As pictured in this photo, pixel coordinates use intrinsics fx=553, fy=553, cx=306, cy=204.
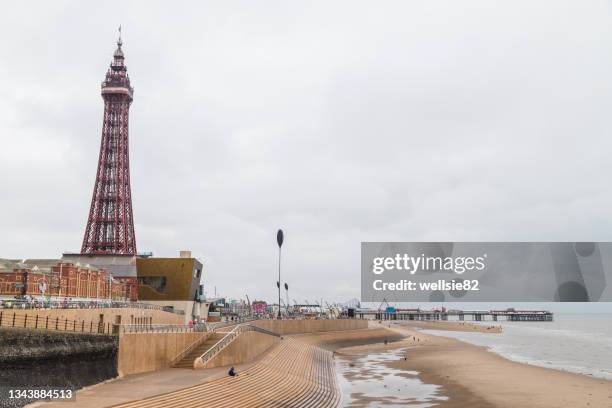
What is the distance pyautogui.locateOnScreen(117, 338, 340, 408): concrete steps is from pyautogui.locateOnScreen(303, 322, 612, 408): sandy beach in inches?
157

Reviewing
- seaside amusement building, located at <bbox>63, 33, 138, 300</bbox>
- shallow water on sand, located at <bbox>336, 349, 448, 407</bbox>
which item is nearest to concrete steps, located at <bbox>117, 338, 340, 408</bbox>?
shallow water on sand, located at <bbox>336, 349, 448, 407</bbox>

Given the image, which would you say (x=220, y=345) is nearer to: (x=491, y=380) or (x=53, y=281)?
(x=491, y=380)

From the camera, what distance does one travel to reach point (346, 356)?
70875mm

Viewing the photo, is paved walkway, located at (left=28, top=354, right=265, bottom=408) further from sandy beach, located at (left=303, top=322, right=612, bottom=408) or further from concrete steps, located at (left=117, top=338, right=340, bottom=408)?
sandy beach, located at (left=303, top=322, right=612, bottom=408)

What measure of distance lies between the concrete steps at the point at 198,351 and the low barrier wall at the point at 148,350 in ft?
1.88

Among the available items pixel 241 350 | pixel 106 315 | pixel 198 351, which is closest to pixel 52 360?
pixel 198 351

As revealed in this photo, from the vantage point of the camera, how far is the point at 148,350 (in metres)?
36.0

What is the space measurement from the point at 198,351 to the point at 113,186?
84.8 meters

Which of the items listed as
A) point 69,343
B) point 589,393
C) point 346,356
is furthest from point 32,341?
point 346,356

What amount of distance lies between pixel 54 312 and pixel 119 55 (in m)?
103

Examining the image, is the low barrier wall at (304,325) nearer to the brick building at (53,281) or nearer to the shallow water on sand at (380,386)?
the shallow water on sand at (380,386)

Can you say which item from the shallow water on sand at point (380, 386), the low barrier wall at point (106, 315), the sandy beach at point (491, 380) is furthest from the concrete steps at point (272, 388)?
the low barrier wall at point (106, 315)

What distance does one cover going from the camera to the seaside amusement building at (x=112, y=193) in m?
112

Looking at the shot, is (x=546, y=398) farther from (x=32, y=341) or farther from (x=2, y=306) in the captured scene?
(x=2, y=306)
